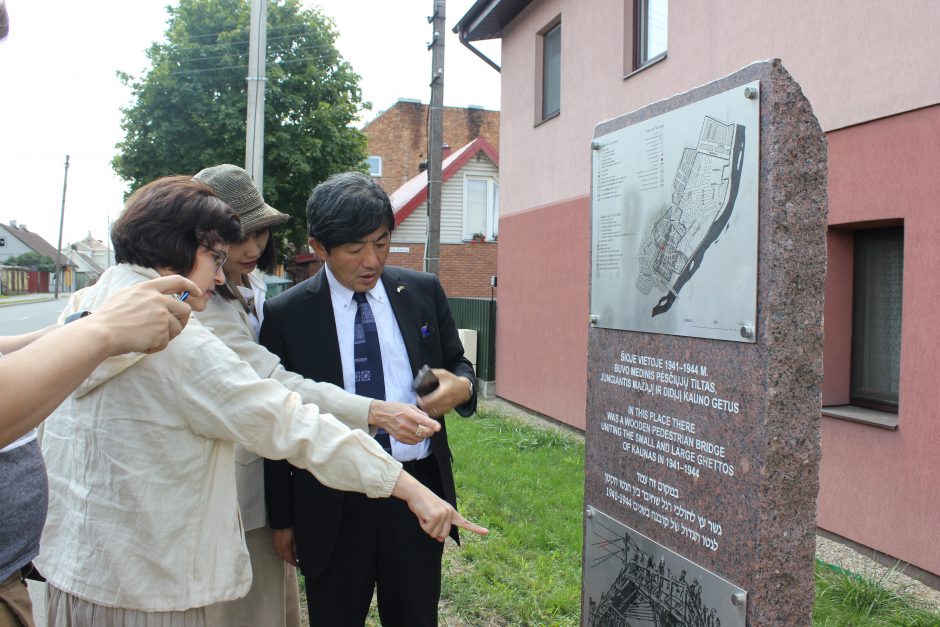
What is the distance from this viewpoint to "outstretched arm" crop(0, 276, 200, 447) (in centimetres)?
117

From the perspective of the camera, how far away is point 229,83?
20328mm

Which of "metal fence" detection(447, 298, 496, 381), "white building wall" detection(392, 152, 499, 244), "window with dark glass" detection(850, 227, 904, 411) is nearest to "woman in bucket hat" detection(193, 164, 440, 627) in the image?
"window with dark glass" detection(850, 227, 904, 411)

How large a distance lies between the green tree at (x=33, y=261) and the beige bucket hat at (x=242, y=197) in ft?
269

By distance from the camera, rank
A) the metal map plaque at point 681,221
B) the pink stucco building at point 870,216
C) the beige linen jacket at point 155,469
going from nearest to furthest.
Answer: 1. the beige linen jacket at point 155,469
2. the metal map plaque at point 681,221
3. the pink stucco building at point 870,216

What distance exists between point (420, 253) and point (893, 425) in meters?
18.0


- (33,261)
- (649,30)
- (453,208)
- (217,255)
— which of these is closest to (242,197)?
(217,255)

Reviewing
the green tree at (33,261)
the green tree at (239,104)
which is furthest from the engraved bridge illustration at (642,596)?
the green tree at (33,261)

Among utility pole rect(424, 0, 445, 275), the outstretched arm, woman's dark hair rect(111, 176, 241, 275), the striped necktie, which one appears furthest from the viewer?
utility pole rect(424, 0, 445, 275)

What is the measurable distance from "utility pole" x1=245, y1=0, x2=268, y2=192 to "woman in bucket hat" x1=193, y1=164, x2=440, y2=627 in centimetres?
537

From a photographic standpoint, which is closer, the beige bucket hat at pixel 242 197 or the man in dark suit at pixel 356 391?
the man in dark suit at pixel 356 391

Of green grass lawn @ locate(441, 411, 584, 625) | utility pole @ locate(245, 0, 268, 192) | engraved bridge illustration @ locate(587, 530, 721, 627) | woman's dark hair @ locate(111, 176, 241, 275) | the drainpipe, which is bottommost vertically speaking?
green grass lawn @ locate(441, 411, 584, 625)

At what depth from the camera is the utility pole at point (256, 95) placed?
27.0 ft

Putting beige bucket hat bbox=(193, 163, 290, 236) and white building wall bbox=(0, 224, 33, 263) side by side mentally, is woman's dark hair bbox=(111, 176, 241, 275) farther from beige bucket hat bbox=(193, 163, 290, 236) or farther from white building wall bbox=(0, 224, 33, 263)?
white building wall bbox=(0, 224, 33, 263)

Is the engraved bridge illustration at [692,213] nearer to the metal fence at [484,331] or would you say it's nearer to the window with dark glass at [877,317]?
the window with dark glass at [877,317]
